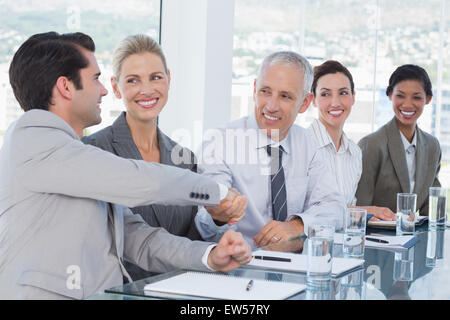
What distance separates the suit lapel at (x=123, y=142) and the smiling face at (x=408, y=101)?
2083 millimetres

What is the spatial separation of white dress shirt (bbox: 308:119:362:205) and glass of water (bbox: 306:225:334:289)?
1.81 metres

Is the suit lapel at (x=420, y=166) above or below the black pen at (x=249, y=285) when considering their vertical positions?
above

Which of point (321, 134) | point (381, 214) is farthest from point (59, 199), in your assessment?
point (321, 134)

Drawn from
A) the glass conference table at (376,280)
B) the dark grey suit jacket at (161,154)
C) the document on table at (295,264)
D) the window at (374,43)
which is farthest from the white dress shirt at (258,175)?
the window at (374,43)

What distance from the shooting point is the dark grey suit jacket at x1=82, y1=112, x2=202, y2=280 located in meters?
2.75

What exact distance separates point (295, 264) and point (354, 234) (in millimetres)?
349

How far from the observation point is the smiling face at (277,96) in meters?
2.99

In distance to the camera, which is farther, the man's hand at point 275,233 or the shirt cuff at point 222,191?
the man's hand at point 275,233

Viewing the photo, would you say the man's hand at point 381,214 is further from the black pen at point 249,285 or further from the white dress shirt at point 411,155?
the black pen at point 249,285

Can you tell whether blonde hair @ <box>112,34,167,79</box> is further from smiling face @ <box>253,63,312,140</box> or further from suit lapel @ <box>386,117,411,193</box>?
suit lapel @ <box>386,117,411,193</box>

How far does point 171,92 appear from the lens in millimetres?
4582

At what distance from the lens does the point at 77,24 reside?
3863mm
